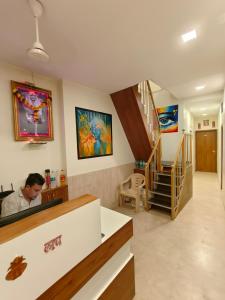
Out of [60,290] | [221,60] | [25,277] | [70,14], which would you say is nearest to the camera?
[25,277]

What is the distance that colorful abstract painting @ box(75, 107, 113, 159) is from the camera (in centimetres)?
299

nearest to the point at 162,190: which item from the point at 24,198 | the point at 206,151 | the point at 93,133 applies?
the point at 93,133

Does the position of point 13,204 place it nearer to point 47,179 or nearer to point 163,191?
point 47,179

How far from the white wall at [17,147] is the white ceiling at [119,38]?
0.18 metres

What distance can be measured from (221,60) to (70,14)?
2318 mm

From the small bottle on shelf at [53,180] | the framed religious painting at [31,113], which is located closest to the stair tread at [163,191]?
Answer: the small bottle on shelf at [53,180]

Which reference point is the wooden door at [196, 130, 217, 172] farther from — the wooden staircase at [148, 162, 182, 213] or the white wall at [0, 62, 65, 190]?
the white wall at [0, 62, 65, 190]

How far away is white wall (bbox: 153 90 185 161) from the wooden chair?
5.06 ft

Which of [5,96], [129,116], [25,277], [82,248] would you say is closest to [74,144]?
[5,96]

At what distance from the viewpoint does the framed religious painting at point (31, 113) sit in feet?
7.24

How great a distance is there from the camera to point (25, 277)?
697 mm

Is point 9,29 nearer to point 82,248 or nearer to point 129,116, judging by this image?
point 82,248

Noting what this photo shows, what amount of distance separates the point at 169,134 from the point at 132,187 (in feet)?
7.15

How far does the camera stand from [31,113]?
237 cm
